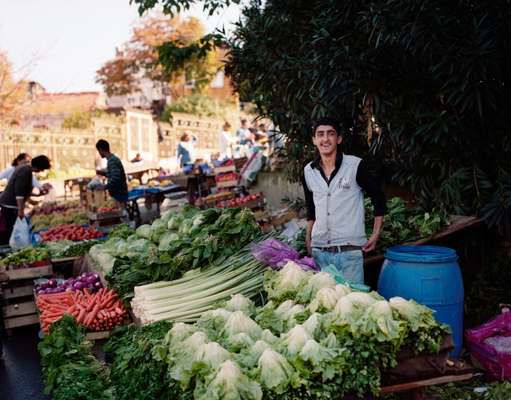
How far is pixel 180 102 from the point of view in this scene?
37.2m

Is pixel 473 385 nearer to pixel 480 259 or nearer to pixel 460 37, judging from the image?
pixel 480 259

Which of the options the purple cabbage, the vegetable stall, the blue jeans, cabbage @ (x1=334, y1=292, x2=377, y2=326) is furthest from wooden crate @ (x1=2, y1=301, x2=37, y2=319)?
cabbage @ (x1=334, y1=292, x2=377, y2=326)

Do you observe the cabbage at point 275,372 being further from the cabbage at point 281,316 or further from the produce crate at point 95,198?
the produce crate at point 95,198

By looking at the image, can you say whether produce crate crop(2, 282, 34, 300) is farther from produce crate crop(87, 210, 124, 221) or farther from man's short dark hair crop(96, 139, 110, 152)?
produce crate crop(87, 210, 124, 221)

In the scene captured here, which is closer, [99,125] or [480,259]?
[480,259]

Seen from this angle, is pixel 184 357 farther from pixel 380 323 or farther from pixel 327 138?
pixel 327 138

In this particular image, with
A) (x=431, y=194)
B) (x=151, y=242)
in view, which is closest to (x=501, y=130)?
(x=431, y=194)

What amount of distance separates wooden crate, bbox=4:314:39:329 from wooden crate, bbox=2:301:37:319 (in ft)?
0.16

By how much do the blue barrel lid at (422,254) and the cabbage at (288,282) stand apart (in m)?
0.94

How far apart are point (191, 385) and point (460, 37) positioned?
4036 millimetres

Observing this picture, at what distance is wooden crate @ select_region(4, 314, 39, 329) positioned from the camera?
23.5 feet

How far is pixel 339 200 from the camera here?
450cm

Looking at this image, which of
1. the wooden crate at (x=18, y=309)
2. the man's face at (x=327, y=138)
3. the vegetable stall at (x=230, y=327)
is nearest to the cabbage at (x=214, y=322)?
the vegetable stall at (x=230, y=327)

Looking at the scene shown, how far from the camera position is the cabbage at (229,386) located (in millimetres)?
2732
